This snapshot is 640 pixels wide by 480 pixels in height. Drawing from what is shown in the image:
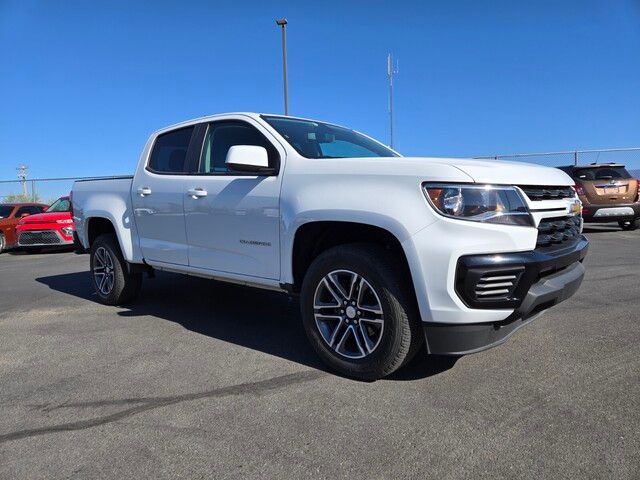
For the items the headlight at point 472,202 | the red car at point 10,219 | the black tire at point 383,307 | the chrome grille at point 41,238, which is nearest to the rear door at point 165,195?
the black tire at point 383,307

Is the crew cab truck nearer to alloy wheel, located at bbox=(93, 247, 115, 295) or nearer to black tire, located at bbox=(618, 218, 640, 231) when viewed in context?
alloy wheel, located at bbox=(93, 247, 115, 295)

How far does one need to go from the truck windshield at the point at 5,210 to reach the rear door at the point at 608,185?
14.9 meters

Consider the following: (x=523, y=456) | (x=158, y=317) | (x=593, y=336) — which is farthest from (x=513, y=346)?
(x=158, y=317)

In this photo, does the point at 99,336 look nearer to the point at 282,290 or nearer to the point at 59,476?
the point at 282,290

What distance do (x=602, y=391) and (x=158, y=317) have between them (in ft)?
12.9

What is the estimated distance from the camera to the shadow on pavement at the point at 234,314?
3.67 m

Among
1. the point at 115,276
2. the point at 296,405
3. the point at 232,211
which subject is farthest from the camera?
the point at 115,276

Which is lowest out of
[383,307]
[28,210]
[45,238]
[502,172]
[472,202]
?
[45,238]

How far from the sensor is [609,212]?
36.8 ft

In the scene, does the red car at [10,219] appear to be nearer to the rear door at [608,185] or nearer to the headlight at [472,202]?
the headlight at [472,202]

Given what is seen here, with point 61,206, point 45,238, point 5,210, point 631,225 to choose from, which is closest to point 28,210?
point 5,210

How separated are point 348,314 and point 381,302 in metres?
0.31

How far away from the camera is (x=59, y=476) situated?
229cm

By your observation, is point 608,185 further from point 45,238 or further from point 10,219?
point 10,219
